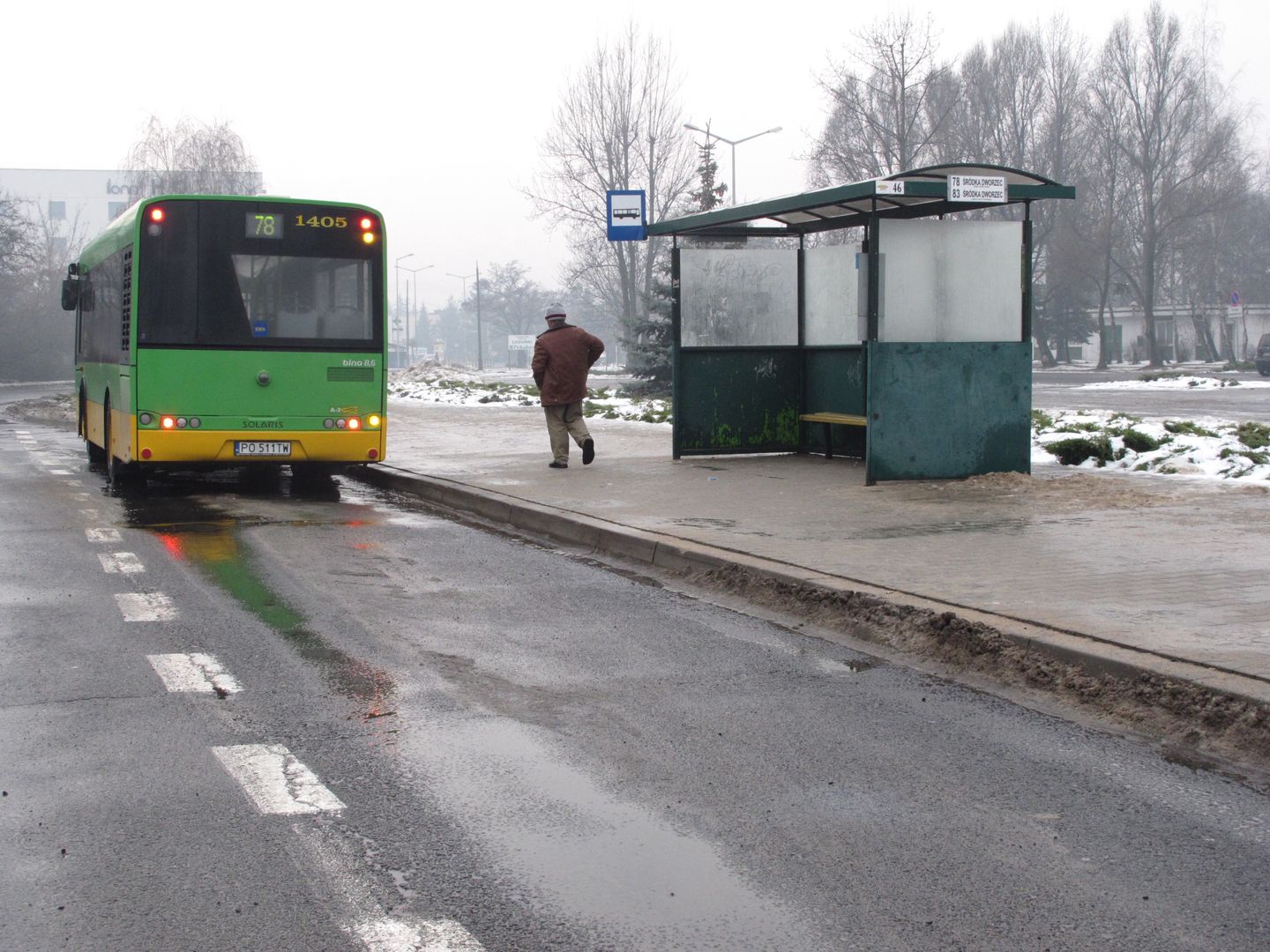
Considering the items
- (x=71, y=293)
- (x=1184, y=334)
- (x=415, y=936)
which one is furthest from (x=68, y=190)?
(x=415, y=936)

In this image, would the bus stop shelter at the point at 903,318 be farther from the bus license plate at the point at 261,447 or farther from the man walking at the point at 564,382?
the bus license plate at the point at 261,447

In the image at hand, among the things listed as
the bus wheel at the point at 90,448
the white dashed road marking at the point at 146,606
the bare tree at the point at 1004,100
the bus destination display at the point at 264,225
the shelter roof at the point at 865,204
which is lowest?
the white dashed road marking at the point at 146,606

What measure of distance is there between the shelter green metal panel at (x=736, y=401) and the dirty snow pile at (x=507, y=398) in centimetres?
120

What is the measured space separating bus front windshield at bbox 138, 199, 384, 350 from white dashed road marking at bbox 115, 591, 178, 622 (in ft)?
19.5

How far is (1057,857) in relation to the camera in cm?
421

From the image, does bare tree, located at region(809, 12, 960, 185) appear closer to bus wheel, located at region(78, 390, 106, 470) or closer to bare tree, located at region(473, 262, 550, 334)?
bus wheel, located at region(78, 390, 106, 470)

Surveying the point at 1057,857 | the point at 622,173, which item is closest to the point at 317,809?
the point at 1057,857

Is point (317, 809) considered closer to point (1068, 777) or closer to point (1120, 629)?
point (1068, 777)

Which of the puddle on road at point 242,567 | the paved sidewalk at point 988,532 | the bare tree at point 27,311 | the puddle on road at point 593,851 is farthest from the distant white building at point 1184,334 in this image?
the puddle on road at point 593,851

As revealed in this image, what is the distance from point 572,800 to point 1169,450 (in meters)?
11.1

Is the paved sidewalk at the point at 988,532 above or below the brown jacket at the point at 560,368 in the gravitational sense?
below

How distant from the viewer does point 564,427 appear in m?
15.8

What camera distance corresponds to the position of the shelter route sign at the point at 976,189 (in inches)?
493

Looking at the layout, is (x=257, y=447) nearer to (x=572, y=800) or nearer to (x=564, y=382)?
(x=564, y=382)
